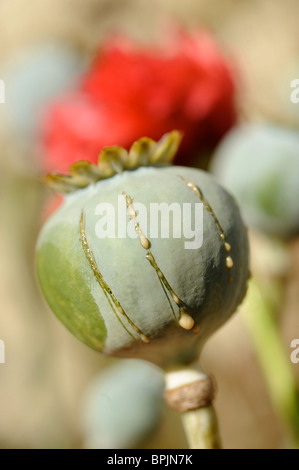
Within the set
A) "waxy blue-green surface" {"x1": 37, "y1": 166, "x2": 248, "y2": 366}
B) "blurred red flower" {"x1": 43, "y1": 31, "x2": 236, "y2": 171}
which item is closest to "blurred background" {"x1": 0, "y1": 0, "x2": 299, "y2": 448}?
"blurred red flower" {"x1": 43, "y1": 31, "x2": 236, "y2": 171}

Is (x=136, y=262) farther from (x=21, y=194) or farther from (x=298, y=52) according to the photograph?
(x=298, y=52)

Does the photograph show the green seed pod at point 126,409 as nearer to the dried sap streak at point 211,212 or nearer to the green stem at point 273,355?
the green stem at point 273,355

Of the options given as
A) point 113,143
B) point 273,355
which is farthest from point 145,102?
point 273,355

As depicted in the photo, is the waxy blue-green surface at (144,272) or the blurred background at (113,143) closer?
the waxy blue-green surface at (144,272)

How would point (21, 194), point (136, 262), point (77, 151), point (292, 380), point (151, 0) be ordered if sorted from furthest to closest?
point (151, 0)
point (21, 194)
point (77, 151)
point (292, 380)
point (136, 262)

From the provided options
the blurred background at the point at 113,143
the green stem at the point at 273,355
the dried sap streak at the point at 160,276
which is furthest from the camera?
the blurred background at the point at 113,143

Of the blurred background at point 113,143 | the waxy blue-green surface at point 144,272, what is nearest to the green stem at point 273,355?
the blurred background at point 113,143

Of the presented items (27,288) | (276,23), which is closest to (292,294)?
(27,288)
